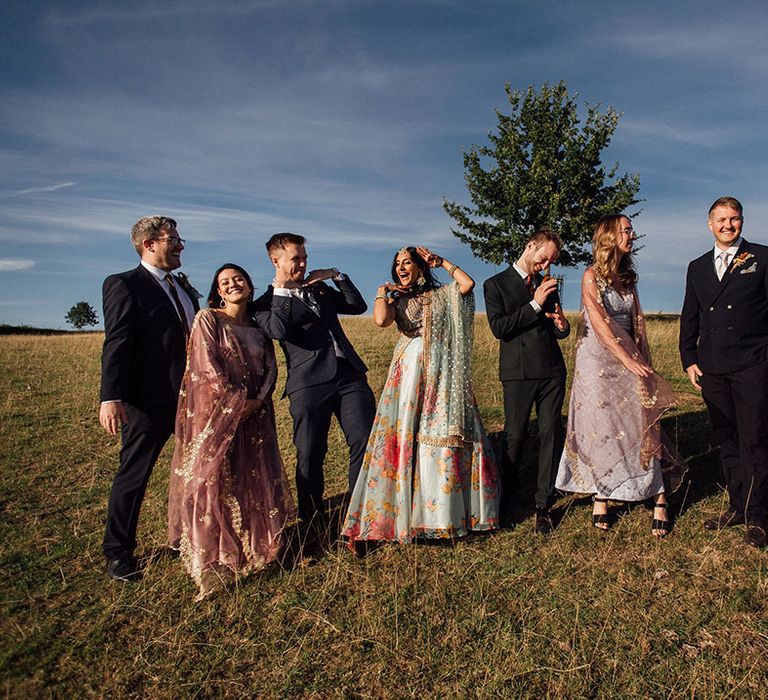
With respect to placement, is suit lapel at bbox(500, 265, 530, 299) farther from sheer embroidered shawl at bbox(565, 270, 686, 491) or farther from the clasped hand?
the clasped hand

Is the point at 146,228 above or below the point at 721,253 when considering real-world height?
above

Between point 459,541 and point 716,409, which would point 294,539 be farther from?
point 716,409

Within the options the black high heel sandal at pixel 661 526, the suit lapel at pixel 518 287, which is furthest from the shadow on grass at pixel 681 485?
the suit lapel at pixel 518 287

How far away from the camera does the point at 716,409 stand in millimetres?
5473

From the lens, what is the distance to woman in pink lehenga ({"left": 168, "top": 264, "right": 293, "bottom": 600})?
4.46 m

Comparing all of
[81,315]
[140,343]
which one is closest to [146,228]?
[140,343]

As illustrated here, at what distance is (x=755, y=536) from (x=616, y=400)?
4.91 feet

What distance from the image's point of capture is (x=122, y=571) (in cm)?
464

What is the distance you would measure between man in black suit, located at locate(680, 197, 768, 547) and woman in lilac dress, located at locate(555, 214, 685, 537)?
0.50 metres

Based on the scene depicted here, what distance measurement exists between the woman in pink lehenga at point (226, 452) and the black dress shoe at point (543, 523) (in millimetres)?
2135

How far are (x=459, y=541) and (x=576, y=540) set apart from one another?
0.98 m

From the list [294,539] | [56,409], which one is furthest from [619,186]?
[294,539]

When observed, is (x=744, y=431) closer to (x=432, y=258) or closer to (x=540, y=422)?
(x=540, y=422)

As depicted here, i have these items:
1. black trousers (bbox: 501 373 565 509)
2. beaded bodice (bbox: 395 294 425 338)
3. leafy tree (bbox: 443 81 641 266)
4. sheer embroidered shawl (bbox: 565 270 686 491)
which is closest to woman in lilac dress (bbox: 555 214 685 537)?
sheer embroidered shawl (bbox: 565 270 686 491)
